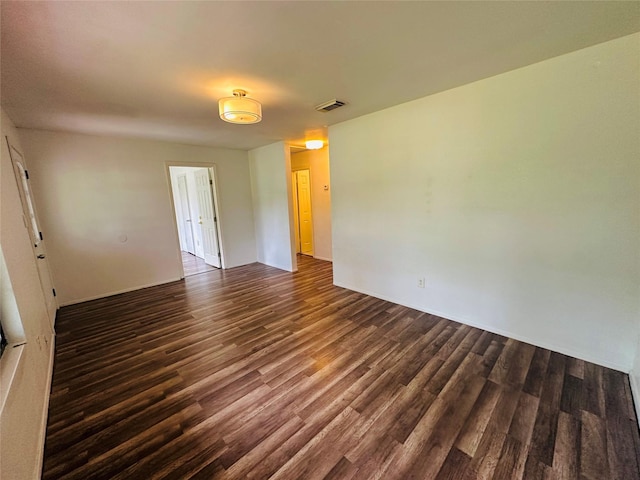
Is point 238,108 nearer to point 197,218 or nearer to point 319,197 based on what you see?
point 319,197

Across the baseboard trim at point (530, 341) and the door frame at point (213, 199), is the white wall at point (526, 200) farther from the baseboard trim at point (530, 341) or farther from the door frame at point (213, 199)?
the door frame at point (213, 199)

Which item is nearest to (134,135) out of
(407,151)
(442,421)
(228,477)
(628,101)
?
(407,151)

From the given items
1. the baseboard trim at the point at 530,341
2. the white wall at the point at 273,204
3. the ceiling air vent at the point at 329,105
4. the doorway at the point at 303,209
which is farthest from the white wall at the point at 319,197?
the baseboard trim at the point at 530,341

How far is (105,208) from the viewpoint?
4.11 metres

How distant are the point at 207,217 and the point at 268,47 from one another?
456 centimetres

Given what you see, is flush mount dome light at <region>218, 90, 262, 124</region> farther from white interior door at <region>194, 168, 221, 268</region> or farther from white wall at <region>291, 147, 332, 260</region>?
white wall at <region>291, 147, 332, 260</region>

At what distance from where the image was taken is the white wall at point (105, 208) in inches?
145

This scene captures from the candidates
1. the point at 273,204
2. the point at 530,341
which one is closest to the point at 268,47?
the point at 530,341

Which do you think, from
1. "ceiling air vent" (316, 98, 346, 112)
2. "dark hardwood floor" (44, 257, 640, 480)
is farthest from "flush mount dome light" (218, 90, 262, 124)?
"dark hardwood floor" (44, 257, 640, 480)

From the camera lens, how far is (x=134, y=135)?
405cm

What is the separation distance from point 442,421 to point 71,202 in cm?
524

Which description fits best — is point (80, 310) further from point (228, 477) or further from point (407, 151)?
point (407, 151)

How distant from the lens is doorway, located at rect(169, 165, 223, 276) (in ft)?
17.9

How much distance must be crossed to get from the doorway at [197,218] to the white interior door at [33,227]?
1770 mm
